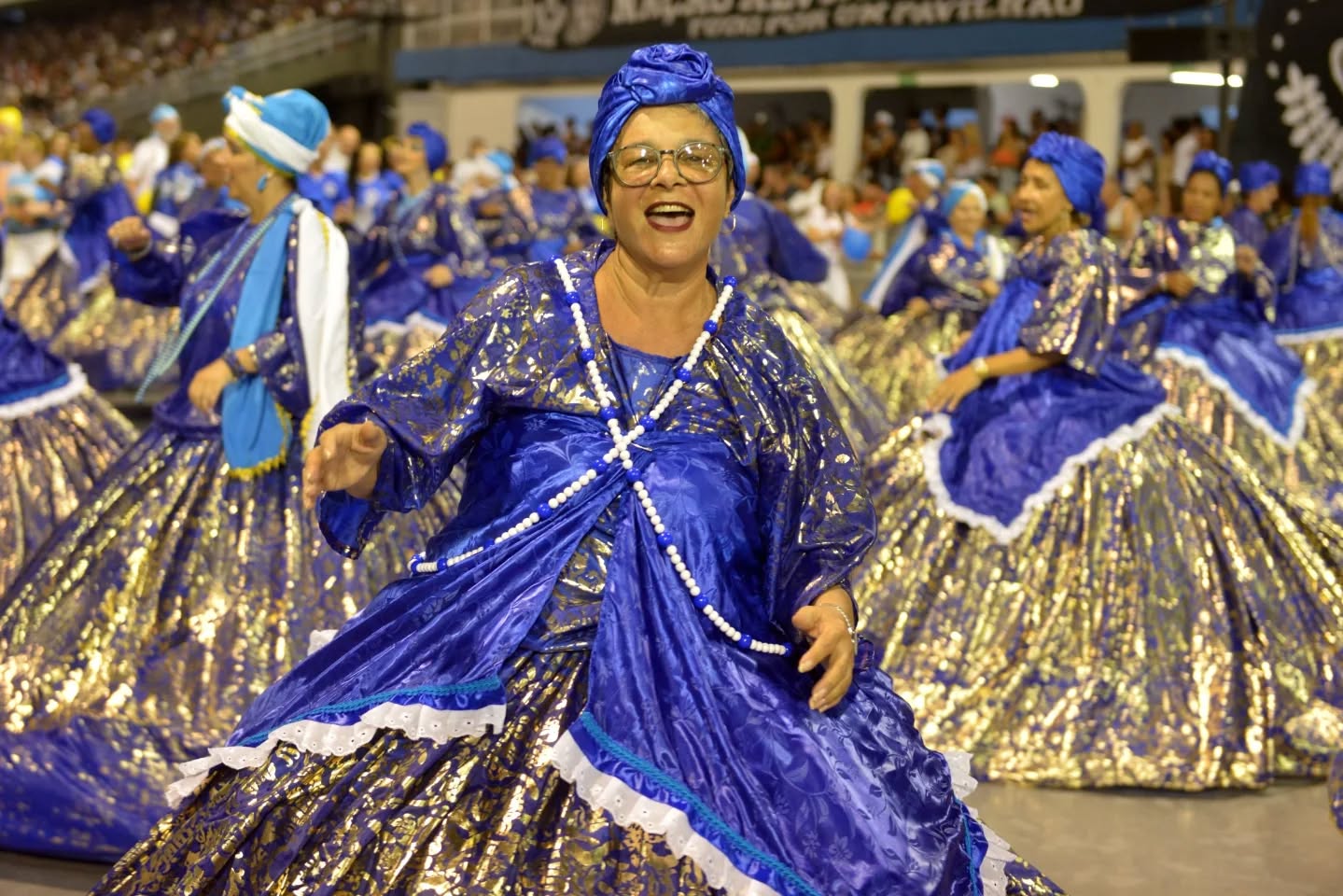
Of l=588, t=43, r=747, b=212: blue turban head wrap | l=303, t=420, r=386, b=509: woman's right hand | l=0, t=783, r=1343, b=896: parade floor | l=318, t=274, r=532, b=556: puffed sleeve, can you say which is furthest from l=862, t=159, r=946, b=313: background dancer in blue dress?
l=303, t=420, r=386, b=509: woman's right hand

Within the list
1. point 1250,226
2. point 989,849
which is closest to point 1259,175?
point 1250,226

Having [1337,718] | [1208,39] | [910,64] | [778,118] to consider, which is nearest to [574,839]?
[1337,718]

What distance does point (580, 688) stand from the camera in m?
2.63

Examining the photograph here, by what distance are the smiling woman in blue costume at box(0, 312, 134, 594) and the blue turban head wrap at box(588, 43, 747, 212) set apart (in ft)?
11.1

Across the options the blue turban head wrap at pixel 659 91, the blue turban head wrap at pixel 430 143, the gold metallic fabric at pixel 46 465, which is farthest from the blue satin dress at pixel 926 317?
the blue turban head wrap at pixel 659 91

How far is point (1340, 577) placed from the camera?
5.09 m

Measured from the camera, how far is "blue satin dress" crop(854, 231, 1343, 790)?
4801mm

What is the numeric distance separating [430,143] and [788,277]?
303cm

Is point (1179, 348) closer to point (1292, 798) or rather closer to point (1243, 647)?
point (1243, 647)

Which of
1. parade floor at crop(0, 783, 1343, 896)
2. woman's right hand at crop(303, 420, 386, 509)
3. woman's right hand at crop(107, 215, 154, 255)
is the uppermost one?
woman's right hand at crop(107, 215, 154, 255)

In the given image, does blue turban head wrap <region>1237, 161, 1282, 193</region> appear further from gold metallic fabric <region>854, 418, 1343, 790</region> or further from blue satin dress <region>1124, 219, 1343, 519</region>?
gold metallic fabric <region>854, 418, 1343, 790</region>

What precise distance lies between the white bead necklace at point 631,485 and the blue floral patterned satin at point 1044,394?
2.48 meters

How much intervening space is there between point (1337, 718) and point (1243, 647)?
299 millimetres

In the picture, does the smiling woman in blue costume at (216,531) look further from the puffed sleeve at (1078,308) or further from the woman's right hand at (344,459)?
the puffed sleeve at (1078,308)
